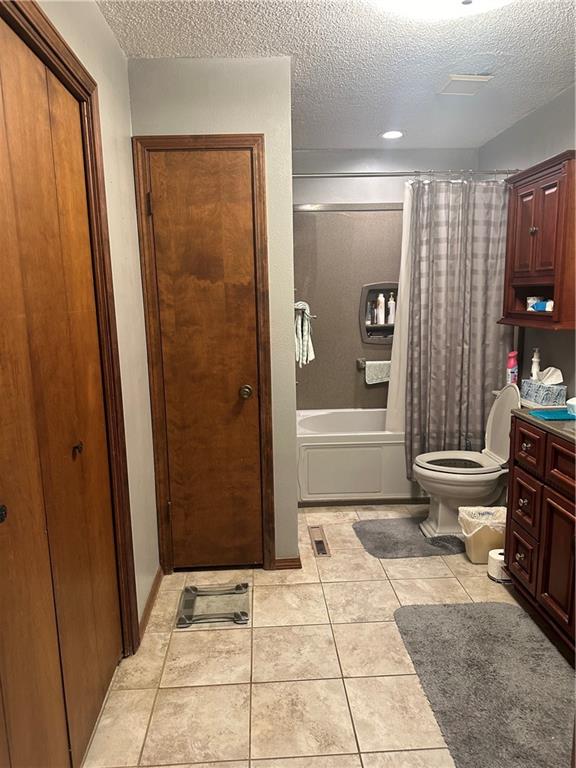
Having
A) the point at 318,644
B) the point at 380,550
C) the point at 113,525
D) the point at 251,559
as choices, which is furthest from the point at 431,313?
the point at 113,525

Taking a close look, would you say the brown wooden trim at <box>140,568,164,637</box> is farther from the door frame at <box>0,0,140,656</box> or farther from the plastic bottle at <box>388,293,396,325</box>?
the plastic bottle at <box>388,293,396,325</box>

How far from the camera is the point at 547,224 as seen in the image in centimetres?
265

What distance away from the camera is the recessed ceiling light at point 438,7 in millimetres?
1932

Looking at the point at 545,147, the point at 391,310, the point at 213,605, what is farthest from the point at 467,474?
the point at 545,147

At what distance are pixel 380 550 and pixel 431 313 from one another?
4.99 feet

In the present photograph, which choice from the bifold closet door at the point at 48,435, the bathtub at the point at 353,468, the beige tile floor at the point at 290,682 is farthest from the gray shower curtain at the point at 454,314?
the bifold closet door at the point at 48,435

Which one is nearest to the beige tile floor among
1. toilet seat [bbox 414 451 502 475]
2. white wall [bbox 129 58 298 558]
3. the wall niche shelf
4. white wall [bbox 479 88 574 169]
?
toilet seat [bbox 414 451 502 475]

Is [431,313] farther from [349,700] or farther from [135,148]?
[349,700]

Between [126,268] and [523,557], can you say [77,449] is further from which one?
[523,557]

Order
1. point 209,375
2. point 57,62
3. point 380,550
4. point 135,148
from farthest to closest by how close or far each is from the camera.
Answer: point 380,550 → point 209,375 → point 135,148 → point 57,62

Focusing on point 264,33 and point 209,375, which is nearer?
point 264,33

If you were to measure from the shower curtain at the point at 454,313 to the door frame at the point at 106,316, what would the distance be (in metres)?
2.06

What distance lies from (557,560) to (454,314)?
1771mm

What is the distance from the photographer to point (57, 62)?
1.51 metres
